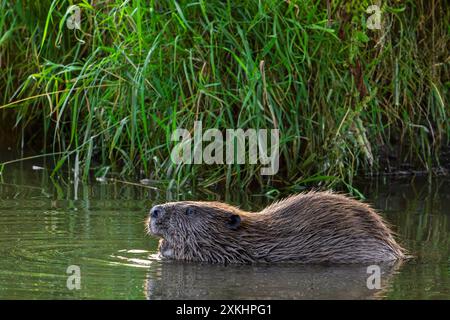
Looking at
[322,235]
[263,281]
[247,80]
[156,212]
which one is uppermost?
[247,80]

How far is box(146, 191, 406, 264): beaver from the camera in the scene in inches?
221

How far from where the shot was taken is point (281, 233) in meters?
5.67

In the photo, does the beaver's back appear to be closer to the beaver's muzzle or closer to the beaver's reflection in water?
the beaver's reflection in water

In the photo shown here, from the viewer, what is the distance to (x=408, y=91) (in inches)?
316

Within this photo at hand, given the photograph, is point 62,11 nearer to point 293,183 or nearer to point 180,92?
point 180,92

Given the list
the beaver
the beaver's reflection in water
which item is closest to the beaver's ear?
the beaver

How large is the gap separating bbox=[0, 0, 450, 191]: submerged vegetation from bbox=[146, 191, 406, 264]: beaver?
1.41 m

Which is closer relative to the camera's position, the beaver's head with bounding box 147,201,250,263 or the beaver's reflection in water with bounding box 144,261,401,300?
the beaver's reflection in water with bounding box 144,261,401,300

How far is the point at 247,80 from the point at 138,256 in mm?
2004

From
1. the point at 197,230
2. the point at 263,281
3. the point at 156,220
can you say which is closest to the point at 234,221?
the point at 197,230

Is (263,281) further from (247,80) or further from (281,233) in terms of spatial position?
(247,80)

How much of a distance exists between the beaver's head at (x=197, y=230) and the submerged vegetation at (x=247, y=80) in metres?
1.38

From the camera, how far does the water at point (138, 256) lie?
15.8ft

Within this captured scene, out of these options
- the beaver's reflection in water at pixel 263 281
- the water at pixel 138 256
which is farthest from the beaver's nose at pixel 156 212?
the beaver's reflection in water at pixel 263 281
